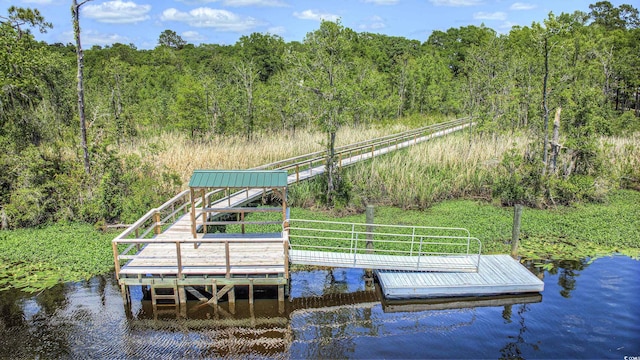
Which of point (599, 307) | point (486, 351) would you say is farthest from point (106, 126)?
point (599, 307)

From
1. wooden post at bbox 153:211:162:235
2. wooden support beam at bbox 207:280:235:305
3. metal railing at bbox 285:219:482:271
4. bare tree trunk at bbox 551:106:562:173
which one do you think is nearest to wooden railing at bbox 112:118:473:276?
wooden post at bbox 153:211:162:235

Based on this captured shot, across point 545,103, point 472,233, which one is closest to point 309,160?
point 472,233

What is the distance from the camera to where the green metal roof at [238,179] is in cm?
1149

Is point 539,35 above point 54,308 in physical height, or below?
above

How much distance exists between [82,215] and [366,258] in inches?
404

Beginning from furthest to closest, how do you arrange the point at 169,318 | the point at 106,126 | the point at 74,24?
the point at 106,126 → the point at 74,24 → the point at 169,318

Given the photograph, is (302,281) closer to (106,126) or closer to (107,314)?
(107,314)

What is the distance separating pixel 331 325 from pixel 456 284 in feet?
11.3

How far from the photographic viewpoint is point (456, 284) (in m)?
11.5

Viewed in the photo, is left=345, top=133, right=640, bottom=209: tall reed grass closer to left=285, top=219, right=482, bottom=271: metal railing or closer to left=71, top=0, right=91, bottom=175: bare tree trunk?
left=285, top=219, right=482, bottom=271: metal railing

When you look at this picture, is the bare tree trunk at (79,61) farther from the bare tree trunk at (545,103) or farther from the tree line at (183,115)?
the bare tree trunk at (545,103)

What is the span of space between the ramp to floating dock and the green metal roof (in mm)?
3773

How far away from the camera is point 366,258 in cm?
1240

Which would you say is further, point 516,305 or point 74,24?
point 74,24
